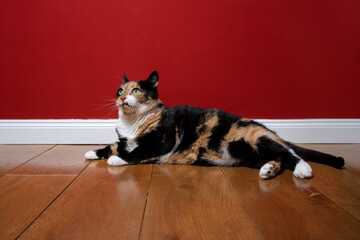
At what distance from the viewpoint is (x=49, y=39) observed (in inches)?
69.2

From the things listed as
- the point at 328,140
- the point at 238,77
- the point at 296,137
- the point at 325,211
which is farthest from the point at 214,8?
the point at 325,211

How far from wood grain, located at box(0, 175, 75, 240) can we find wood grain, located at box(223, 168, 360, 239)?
69 centimetres

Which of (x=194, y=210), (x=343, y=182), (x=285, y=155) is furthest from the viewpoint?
(x=285, y=155)

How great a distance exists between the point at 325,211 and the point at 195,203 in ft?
1.41

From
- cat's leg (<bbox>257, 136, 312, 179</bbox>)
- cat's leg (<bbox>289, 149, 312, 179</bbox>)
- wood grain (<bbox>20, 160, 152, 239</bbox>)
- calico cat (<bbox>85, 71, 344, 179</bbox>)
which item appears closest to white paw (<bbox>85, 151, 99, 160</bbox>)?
calico cat (<bbox>85, 71, 344, 179</bbox>)

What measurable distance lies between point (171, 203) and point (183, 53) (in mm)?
1204

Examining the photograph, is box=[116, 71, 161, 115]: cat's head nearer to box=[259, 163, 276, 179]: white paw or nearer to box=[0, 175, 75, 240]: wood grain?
box=[0, 175, 75, 240]: wood grain

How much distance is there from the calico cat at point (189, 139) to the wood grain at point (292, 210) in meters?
0.19

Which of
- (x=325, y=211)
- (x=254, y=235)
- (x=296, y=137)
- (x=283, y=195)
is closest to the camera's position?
(x=254, y=235)

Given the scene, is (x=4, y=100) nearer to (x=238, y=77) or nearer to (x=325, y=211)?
(x=238, y=77)

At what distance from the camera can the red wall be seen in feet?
5.74

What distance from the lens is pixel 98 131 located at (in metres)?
1.85

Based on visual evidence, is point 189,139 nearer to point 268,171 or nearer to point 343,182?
point 268,171

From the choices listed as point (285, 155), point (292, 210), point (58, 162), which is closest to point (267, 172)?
point (285, 155)
